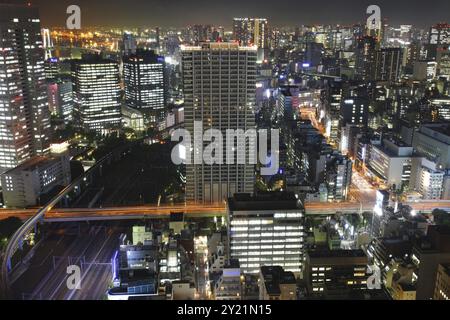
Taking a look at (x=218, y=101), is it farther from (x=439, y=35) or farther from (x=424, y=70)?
(x=439, y=35)

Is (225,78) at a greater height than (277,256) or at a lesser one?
greater

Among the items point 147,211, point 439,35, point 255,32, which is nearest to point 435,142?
point 147,211

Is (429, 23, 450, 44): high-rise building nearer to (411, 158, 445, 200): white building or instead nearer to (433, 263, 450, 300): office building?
(411, 158, 445, 200): white building

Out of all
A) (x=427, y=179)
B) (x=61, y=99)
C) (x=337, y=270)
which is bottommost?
(x=337, y=270)

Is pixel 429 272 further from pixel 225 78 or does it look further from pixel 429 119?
pixel 429 119

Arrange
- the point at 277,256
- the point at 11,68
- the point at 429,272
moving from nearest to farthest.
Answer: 1. the point at 429,272
2. the point at 277,256
3. the point at 11,68
